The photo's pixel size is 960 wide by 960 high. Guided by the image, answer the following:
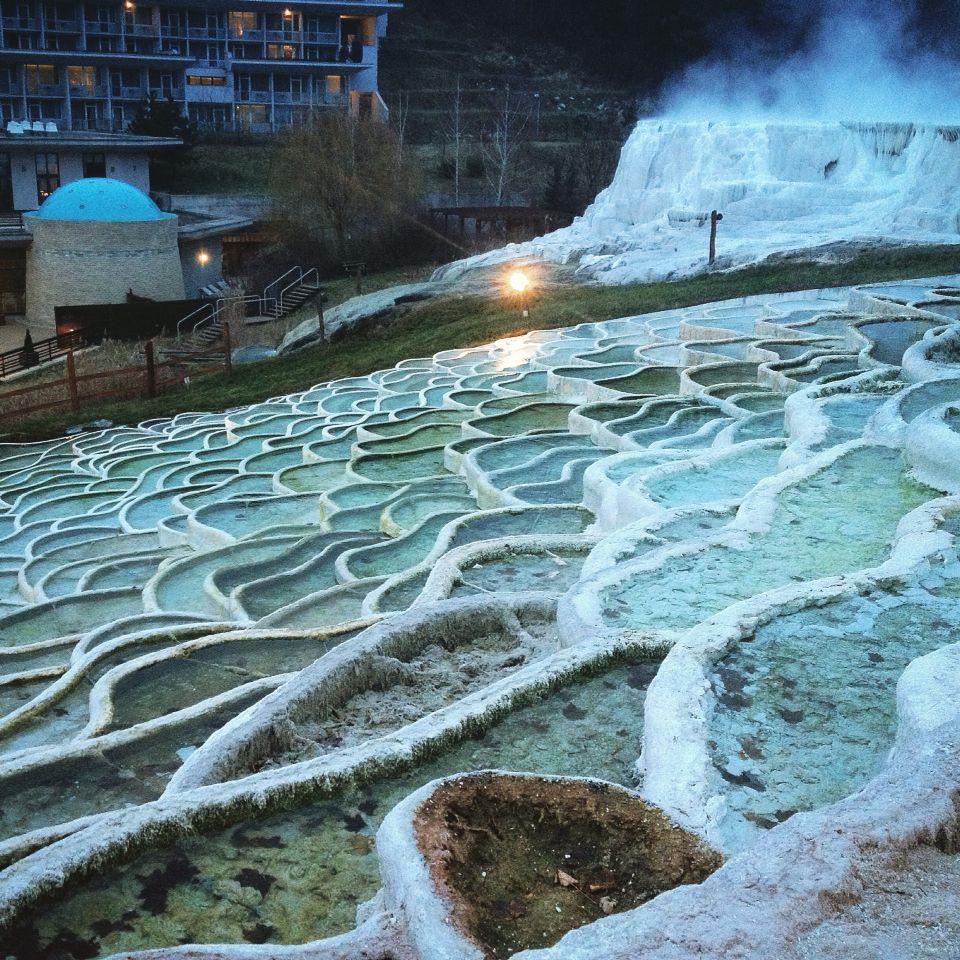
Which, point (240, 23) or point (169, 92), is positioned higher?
point (240, 23)

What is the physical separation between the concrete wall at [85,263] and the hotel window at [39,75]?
482 inches

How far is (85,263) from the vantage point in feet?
80.5

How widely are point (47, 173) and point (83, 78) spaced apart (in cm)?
745

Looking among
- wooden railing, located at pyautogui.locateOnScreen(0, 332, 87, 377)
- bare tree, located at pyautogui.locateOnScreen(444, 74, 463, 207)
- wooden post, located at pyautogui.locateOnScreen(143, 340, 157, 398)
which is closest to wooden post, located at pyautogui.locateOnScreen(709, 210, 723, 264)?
wooden post, located at pyautogui.locateOnScreen(143, 340, 157, 398)

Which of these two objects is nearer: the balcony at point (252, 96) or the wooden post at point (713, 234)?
the wooden post at point (713, 234)

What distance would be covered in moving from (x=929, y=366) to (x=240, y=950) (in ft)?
21.6

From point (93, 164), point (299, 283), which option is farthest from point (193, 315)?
point (93, 164)

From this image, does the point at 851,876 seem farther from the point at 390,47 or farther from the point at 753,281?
the point at 390,47

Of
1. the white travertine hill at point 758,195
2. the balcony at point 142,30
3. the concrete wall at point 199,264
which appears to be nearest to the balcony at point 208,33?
the balcony at point 142,30

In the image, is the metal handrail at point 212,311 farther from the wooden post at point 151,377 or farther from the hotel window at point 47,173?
the hotel window at point 47,173

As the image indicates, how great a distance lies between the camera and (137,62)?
35.3 meters

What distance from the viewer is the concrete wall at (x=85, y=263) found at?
24.5 meters

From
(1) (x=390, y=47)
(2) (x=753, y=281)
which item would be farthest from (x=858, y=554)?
(1) (x=390, y=47)

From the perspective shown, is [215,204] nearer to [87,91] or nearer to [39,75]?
[87,91]
